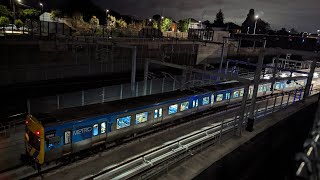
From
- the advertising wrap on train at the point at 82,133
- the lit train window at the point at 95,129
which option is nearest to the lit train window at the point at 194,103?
the lit train window at the point at 95,129

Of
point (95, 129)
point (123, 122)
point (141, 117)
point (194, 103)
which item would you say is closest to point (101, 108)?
point (123, 122)

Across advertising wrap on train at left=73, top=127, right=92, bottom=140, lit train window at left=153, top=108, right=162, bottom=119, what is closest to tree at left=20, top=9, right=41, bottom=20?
lit train window at left=153, top=108, right=162, bottom=119

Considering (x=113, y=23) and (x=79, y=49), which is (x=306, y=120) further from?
(x=113, y=23)

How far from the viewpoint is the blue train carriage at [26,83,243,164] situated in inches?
542

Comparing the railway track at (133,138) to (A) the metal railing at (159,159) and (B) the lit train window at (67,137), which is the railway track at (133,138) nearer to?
(B) the lit train window at (67,137)

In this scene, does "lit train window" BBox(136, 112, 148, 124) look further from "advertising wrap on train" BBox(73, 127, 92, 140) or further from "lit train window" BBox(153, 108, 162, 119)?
"advertising wrap on train" BBox(73, 127, 92, 140)

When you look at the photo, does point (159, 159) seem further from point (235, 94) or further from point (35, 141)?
point (235, 94)

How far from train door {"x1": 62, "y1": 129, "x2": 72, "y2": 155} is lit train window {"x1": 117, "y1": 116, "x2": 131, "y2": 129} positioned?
3.39 metres

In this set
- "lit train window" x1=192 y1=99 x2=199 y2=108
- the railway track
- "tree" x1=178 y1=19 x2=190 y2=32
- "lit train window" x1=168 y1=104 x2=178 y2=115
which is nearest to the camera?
the railway track

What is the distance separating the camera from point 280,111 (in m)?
24.7

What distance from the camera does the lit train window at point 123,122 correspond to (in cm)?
1692

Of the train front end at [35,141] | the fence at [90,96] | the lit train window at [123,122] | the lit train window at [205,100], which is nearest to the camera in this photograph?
the train front end at [35,141]

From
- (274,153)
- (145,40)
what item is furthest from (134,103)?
(145,40)

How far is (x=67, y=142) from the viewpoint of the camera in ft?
47.5
